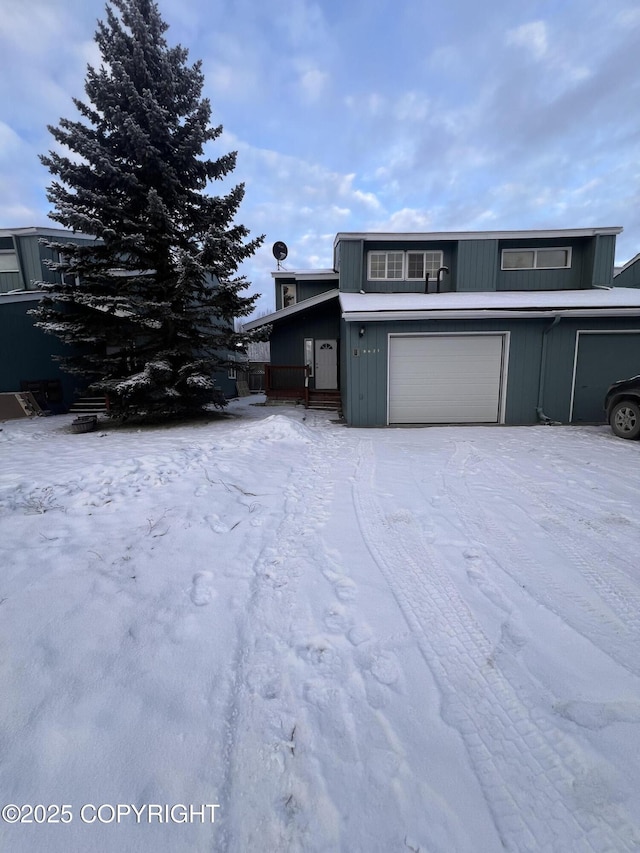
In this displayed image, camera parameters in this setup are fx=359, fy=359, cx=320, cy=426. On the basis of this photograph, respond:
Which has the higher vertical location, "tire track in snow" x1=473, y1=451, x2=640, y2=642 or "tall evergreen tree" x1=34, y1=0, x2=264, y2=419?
"tall evergreen tree" x1=34, y1=0, x2=264, y2=419

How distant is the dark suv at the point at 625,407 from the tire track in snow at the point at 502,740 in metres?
6.57

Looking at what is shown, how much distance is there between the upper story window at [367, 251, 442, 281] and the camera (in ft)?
40.1

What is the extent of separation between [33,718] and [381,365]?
821cm

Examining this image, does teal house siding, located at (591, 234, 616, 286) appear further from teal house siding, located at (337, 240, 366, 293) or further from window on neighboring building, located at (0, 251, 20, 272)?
window on neighboring building, located at (0, 251, 20, 272)

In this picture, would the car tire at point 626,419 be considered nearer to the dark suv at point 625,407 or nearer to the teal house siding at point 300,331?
the dark suv at point 625,407

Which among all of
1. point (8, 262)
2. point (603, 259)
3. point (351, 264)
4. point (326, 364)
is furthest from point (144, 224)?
point (603, 259)

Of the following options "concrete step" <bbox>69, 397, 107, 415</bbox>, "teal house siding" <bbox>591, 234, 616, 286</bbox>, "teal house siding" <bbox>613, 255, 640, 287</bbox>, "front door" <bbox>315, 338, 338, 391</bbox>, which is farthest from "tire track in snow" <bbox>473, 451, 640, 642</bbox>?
"teal house siding" <bbox>613, 255, 640, 287</bbox>

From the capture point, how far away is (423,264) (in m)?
12.3

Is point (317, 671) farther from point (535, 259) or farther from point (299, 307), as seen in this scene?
point (535, 259)

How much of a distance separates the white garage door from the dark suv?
2.27 m

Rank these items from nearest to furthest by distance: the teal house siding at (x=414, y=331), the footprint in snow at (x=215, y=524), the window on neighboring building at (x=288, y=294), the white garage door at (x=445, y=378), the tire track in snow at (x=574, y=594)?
the tire track in snow at (x=574, y=594) → the footprint in snow at (x=215, y=524) → the teal house siding at (x=414, y=331) → the white garage door at (x=445, y=378) → the window on neighboring building at (x=288, y=294)

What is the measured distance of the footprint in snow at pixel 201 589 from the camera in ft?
8.00

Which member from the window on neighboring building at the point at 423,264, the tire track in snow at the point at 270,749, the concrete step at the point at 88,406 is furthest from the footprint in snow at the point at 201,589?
the window on neighboring building at the point at 423,264

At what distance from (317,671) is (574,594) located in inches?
75.4
